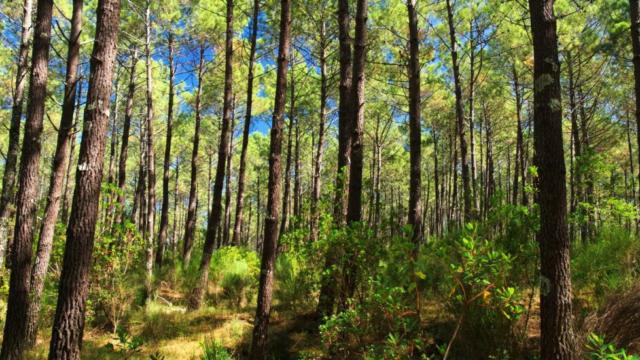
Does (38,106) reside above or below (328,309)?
above

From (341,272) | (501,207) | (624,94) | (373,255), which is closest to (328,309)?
(341,272)

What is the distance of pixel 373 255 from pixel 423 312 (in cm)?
176

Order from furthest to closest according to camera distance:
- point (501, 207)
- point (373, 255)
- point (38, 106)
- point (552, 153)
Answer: point (38, 106), point (373, 255), point (501, 207), point (552, 153)

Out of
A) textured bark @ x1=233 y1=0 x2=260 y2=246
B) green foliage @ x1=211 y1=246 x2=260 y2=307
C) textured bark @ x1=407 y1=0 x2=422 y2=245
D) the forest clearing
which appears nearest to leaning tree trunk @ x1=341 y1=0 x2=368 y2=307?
the forest clearing

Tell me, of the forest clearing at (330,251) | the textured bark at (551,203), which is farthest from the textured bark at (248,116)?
the textured bark at (551,203)

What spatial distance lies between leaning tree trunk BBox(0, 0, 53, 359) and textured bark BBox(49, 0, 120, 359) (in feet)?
6.69

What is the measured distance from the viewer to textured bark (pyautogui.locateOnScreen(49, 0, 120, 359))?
3.68 meters

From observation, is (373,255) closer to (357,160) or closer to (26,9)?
(357,160)

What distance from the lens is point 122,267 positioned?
740cm

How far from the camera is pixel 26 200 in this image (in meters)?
5.56

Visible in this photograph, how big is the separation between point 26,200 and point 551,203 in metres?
6.47

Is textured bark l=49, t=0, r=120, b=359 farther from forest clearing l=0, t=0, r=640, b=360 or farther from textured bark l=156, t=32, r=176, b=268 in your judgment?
textured bark l=156, t=32, r=176, b=268

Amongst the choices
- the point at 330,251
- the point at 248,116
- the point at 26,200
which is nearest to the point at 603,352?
the point at 330,251

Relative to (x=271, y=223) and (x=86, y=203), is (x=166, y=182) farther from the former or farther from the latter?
(x=86, y=203)
